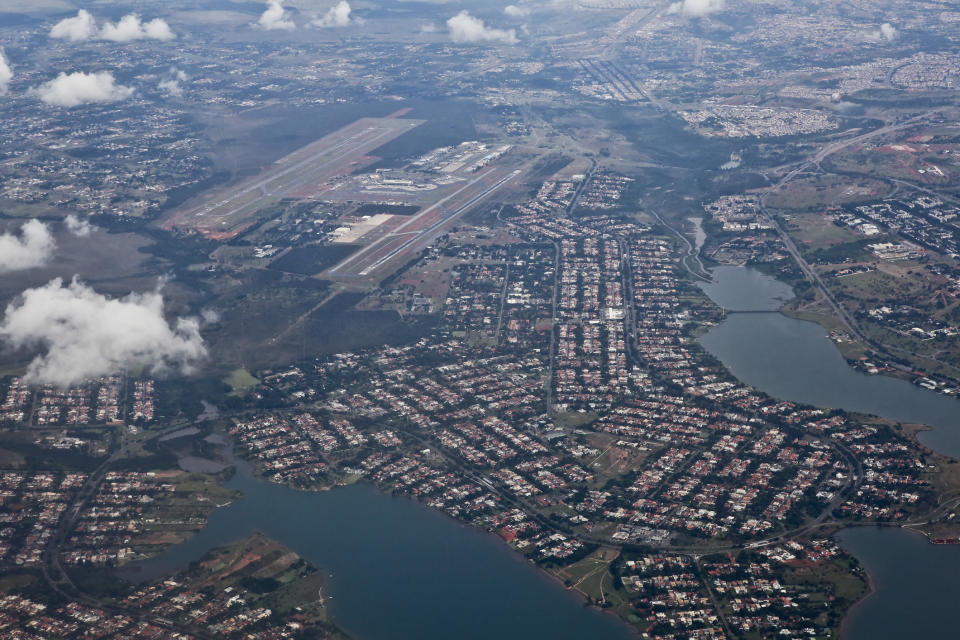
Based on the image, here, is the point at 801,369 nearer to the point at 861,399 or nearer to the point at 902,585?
the point at 861,399

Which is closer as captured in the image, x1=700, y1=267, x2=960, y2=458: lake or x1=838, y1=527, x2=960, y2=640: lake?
x1=838, y1=527, x2=960, y2=640: lake

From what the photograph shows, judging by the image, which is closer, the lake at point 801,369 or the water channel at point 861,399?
the water channel at point 861,399

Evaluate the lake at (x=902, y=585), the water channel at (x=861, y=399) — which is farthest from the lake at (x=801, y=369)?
the lake at (x=902, y=585)

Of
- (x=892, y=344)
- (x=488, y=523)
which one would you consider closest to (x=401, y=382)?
→ (x=488, y=523)

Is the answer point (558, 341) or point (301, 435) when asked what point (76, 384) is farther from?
point (558, 341)

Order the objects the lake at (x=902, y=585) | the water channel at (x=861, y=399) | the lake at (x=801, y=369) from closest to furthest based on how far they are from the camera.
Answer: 1. the lake at (x=902, y=585)
2. the water channel at (x=861, y=399)
3. the lake at (x=801, y=369)

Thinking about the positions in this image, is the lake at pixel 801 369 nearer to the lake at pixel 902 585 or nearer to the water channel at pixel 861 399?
the water channel at pixel 861 399

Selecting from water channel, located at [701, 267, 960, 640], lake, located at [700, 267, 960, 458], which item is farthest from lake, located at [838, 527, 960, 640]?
lake, located at [700, 267, 960, 458]

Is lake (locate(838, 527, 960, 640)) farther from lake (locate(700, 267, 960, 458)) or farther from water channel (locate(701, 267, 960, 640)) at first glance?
lake (locate(700, 267, 960, 458))

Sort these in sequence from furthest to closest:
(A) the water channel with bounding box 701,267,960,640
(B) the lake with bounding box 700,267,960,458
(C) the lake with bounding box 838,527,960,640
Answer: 1. (B) the lake with bounding box 700,267,960,458
2. (A) the water channel with bounding box 701,267,960,640
3. (C) the lake with bounding box 838,527,960,640
